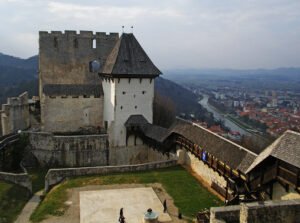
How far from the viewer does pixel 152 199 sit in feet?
64.2

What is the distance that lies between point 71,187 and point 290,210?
12714mm

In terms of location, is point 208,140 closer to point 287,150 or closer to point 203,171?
point 203,171

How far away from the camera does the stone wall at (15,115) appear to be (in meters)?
30.7

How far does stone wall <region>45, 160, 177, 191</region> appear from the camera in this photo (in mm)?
23109

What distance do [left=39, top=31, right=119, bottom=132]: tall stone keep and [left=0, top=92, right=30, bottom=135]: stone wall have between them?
1687 mm

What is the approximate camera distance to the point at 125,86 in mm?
29062

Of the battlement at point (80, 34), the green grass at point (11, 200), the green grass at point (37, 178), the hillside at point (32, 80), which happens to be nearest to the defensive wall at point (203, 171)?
the green grass at point (37, 178)

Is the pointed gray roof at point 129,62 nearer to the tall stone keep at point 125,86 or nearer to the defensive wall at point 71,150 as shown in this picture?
the tall stone keep at point 125,86

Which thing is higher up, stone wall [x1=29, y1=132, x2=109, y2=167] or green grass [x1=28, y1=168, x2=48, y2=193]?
stone wall [x1=29, y1=132, x2=109, y2=167]

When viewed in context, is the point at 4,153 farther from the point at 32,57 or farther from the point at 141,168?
the point at 32,57

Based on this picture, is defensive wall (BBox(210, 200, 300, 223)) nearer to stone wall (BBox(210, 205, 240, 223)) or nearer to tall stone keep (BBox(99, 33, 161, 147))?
stone wall (BBox(210, 205, 240, 223))

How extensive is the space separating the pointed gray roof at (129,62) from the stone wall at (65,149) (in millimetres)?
5113

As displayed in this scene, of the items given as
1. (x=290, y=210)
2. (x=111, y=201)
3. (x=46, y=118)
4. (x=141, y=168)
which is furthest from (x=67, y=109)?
(x=290, y=210)

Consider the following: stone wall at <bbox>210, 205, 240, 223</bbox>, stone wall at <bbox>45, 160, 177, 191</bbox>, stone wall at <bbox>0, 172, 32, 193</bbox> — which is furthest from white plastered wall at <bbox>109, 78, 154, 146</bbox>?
stone wall at <bbox>210, 205, 240, 223</bbox>
